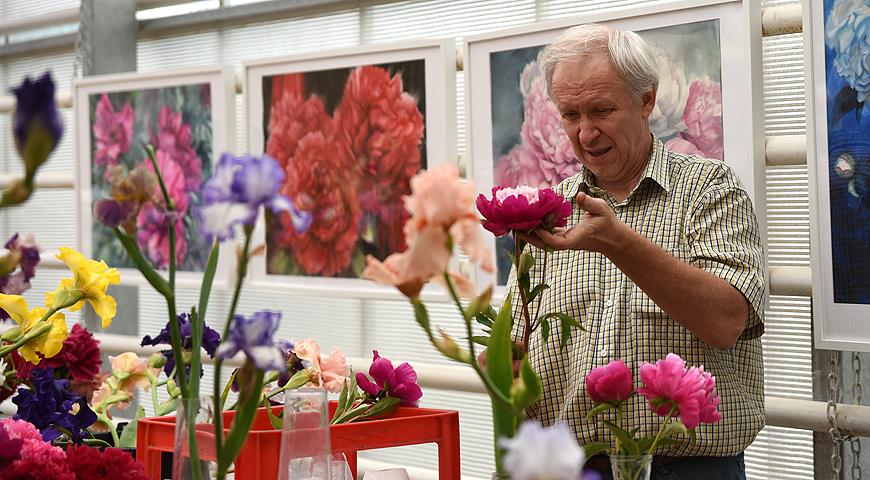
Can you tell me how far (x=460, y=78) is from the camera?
2959 millimetres

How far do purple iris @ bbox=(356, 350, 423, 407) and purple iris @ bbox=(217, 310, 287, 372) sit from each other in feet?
1.70

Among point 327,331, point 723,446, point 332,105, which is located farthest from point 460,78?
point 723,446

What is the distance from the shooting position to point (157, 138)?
3020mm

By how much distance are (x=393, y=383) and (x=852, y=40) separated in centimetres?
107

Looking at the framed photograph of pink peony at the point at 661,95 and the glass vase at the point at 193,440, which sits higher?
the framed photograph of pink peony at the point at 661,95

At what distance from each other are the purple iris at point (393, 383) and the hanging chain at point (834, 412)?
100 cm

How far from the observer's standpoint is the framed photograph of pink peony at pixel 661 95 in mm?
1906

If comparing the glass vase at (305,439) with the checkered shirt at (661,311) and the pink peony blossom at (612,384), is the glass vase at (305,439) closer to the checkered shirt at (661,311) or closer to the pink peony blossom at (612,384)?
the pink peony blossom at (612,384)

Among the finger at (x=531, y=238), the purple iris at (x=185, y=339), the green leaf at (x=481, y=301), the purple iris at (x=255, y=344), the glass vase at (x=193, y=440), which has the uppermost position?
the finger at (x=531, y=238)

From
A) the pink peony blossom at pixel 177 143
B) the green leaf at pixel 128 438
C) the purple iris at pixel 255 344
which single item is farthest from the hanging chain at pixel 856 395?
the pink peony blossom at pixel 177 143

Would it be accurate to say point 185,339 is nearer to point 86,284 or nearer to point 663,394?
point 86,284

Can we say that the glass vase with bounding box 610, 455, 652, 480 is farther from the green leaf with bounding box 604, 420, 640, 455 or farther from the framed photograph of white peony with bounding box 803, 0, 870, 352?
the framed photograph of white peony with bounding box 803, 0, 870, 352

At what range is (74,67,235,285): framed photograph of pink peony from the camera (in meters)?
2.87

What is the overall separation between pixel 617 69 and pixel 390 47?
998mm
